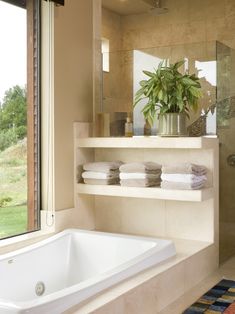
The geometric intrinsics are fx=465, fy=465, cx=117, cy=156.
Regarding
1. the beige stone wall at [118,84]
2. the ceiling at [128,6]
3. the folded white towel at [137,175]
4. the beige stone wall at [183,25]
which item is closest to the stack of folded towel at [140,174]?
the folded white towel at [137,175]

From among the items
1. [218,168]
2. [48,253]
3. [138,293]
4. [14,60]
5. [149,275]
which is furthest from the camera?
[218,168]

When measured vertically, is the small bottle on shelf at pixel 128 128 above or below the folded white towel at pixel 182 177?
above

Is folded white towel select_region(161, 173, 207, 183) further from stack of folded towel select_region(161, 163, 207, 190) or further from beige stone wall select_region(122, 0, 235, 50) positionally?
beige stone wall select_region(122, 0, 235, 50)

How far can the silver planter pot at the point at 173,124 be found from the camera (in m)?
3.20

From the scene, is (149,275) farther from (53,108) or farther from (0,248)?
(53,108)

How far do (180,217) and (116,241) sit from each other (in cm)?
60

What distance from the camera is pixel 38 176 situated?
3330 mm

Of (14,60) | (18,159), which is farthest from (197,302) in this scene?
(14,60)

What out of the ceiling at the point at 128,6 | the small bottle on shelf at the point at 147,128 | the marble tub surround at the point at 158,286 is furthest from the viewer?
the ceiling at the point at 128,6

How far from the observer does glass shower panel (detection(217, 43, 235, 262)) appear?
3.40 m

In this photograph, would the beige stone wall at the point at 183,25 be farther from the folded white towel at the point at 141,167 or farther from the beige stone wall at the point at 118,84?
the folded white towel at the point at 141,167

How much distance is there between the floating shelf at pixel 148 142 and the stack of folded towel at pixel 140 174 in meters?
0.14

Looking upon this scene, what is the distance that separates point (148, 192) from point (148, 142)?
345 mm

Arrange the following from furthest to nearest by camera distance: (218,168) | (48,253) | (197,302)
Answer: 1. (218,168)
2. (48,253)
3. (197,302)
